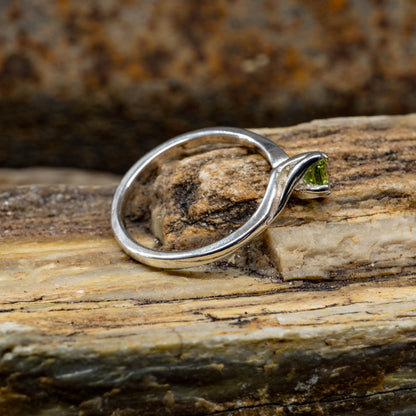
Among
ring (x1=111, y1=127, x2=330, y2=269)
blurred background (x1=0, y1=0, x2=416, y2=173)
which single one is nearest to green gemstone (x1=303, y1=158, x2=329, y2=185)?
ring (x1=111, y1=127, x2=330, y2=269)

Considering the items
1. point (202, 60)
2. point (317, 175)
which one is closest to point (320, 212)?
point (317, 175)

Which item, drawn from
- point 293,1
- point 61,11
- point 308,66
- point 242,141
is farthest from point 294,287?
point 61,11

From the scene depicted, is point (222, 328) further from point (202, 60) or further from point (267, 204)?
point (202, 60)

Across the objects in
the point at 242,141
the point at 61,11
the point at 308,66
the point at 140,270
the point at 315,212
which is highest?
the point at 61,11

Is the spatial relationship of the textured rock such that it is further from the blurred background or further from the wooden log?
the blurred background

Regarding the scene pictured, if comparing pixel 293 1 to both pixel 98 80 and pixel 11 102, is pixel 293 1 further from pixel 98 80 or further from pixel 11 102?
pixel 11 102

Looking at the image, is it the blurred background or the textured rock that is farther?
the blurred background
